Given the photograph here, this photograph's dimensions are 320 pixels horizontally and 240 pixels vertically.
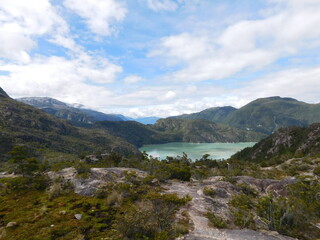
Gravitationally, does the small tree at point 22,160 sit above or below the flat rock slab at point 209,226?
above

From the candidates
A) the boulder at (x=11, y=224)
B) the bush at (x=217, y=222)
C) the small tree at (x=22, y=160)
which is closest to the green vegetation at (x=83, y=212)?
the boulder at (x=11, y=224)

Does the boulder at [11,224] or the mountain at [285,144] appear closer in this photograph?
the boulder at [11,224]

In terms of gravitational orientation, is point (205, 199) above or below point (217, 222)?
below

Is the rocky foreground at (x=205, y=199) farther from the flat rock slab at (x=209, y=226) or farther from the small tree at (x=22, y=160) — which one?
the small tree at (x=22, y=160)

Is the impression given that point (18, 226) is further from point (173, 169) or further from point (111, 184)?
point (173, 169)

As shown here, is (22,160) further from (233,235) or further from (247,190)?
(247,190)

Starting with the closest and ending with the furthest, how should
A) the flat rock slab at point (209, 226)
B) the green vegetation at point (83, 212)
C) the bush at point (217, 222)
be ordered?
1. the green vegetation at point (83, 212)
2. the flat rock slab at point (209, 226)
3. the bush at point (217, 222)

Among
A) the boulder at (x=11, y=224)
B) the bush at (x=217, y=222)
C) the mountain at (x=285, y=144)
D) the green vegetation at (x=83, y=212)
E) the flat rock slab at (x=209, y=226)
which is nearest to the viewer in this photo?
the green vegetation at (x=83, y=212)

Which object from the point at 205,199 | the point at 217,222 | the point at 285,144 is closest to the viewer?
the point at 217,222

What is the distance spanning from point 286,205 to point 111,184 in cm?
1659

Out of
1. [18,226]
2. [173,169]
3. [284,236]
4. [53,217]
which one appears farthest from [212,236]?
[173,169]

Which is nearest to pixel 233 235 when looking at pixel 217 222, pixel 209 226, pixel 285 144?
pixel 217 222

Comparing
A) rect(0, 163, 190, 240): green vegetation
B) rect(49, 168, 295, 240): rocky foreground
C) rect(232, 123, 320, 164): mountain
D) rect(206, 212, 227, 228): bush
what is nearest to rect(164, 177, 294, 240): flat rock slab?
rect(49, 168, 295, 240): rocky foreground

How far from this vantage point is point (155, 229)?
434 inches
